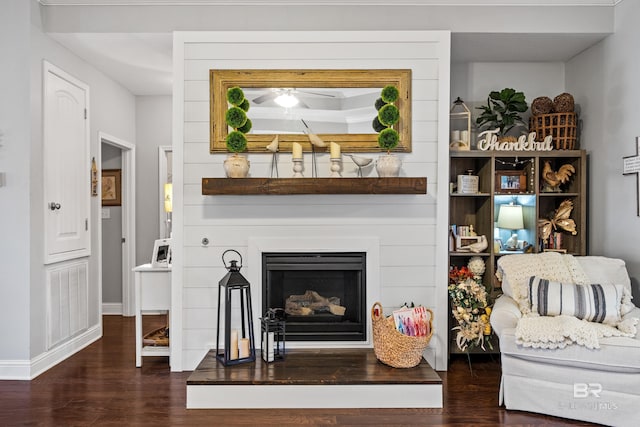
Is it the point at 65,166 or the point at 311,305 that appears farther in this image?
the point at 65,166

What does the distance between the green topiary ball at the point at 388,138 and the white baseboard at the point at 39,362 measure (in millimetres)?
2940

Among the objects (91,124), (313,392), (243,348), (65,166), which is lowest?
(313,392)

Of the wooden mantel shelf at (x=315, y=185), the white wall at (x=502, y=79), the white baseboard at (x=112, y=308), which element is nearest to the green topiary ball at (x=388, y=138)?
the wooden mantel shelf at (x=315, y=185)

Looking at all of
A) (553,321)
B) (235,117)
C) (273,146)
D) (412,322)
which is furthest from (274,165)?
(553,321)

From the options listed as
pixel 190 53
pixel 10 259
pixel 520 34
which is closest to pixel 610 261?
pixel 520 34

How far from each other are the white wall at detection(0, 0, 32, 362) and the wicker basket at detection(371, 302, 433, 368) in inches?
97.6

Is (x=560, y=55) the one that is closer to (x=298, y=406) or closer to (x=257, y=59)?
(x=257, y=59)

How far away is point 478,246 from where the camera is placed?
3.99 m

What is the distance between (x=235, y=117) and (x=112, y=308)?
330cm

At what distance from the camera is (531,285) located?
3219mm

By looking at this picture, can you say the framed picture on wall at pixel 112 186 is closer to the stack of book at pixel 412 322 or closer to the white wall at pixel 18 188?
the white wall at pixel 18 188

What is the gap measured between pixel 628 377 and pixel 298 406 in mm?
1848

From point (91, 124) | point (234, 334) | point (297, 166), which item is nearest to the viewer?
point (234, 334)

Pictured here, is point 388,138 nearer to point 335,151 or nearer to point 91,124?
point 335,151
